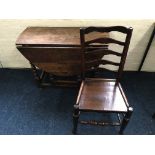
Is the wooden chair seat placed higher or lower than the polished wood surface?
lower

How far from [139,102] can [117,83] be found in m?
0.54

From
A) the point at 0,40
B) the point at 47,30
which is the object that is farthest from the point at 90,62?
the point at 0,40

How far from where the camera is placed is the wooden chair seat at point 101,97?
1.48 meters

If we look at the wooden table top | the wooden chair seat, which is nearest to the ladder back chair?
the wooden chair seat

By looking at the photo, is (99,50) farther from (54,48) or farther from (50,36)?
(50,36)

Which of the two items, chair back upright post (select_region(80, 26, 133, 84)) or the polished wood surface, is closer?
chair back upright post (select_region(80, 26, 133, 84))

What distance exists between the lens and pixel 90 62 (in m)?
1.60

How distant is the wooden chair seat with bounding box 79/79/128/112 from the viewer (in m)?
1.48

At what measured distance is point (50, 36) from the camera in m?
1.82

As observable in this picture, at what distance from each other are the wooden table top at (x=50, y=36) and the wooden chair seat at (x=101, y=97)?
0.43 meters

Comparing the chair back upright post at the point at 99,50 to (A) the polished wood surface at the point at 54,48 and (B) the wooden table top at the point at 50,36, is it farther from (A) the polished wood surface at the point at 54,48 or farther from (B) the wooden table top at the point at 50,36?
(B) the wooden table top at the point at 50,36

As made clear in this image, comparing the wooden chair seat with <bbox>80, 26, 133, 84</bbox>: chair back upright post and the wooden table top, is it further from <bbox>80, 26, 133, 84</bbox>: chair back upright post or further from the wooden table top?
the wooden table top
